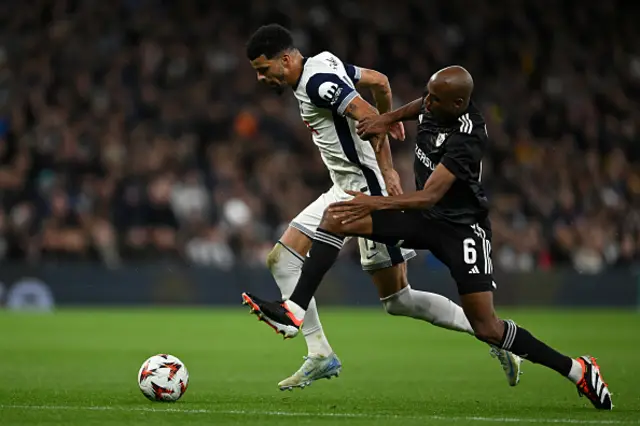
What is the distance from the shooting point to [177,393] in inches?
313

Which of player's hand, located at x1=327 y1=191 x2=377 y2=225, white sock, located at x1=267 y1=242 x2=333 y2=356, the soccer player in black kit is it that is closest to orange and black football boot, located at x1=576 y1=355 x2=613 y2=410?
the soccer player in black kit

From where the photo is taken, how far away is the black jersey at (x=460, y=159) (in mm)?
7559

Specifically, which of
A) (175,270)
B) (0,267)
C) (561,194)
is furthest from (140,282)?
(561,194)

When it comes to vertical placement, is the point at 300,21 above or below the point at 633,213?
above

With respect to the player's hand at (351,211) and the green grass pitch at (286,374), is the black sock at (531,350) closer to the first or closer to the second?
the green grass pitch at (286,374)

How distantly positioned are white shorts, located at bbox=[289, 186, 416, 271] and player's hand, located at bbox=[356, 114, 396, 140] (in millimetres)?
651


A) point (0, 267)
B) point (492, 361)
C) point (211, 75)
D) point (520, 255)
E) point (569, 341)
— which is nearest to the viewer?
point (492, 361)

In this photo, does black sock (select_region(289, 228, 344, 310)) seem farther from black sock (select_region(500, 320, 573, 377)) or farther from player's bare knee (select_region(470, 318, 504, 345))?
black sock (select_region(500, 320, 573, 377))

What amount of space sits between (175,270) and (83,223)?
5.61 feet

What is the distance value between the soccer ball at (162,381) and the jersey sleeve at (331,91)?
2092 millimetres

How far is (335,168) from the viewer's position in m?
8.80

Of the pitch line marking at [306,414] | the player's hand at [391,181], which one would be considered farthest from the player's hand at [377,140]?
the pitch line marking at [306,414]

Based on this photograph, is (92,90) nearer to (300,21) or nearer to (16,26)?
(16,26)

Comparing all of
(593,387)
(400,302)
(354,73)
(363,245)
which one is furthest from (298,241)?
(593,387)
